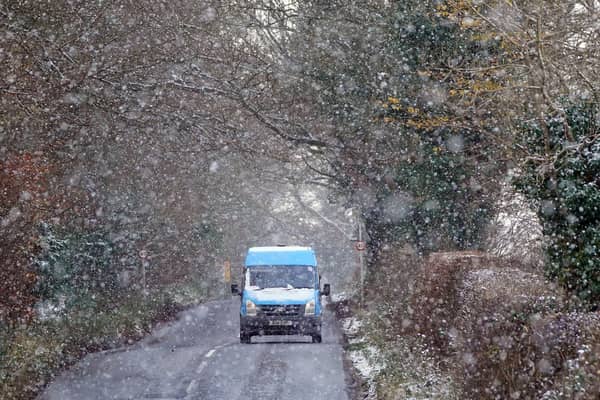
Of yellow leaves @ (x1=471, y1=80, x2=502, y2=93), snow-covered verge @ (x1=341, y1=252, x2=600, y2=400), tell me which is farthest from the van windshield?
yellow leaves @ (x1=471, y1=80, x2=502, y2=93)

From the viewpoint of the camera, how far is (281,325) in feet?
63.7

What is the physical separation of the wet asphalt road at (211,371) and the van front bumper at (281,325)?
0.38 metres

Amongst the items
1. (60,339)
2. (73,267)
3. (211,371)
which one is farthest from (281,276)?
(60,339)

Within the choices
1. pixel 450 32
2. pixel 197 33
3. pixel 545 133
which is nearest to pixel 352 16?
pixel 450 32

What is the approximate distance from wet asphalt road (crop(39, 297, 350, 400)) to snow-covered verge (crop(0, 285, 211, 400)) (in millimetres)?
356

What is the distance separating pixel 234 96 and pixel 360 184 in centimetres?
670

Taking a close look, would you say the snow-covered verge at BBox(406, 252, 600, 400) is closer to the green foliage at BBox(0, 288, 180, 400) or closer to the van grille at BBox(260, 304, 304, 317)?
the van grille at BBox(260, 304, 304, 317)

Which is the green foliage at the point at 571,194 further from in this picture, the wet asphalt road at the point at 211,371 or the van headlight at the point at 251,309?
the van headlight at the point at 251,309

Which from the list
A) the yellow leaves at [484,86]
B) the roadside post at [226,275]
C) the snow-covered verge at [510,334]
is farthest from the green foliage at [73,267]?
the roadside post at [226,275]

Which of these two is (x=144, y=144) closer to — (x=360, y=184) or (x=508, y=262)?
(x=360, y=184)

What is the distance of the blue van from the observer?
1953 cm

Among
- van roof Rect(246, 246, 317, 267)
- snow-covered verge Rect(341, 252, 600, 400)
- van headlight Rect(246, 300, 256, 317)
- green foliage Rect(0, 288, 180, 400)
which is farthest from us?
van roof Rect(246, 246, 317, 267)

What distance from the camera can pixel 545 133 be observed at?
37.9 ft

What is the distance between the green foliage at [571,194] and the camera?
403 inches
